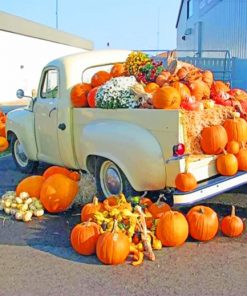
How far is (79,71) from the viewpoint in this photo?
6.74 metres

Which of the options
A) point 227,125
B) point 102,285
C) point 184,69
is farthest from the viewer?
point 184,69

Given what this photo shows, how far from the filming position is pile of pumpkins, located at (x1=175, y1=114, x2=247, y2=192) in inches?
196

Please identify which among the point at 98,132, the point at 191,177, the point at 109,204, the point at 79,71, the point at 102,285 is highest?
the point at 79,71

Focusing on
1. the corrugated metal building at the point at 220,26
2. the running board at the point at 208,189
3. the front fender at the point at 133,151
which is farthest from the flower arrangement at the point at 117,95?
the corrugated metal building at the point at 220,26

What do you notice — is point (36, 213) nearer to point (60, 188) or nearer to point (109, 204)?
point (60, 188)

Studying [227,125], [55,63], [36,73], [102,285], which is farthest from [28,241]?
[36,73]

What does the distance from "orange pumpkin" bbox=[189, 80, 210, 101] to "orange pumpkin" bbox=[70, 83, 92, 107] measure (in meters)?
1.51

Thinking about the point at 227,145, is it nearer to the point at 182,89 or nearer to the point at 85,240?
the point at 182,89

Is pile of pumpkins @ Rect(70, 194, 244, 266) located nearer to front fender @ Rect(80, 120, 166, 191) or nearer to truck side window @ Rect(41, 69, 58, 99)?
front fender @ Rect(80, 120, 166, 191)

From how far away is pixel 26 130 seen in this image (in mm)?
7641

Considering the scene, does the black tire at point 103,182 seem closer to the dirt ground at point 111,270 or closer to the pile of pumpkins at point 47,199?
the pile of pumpkins at point 47,199

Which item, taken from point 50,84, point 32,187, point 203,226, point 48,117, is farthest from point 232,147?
point 50,84

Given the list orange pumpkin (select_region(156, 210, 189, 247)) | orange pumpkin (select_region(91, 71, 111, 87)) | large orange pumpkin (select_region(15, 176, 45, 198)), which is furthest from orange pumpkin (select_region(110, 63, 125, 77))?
orange pumpkin (select_region(156, 210, 189, 247))

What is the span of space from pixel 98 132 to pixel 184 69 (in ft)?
5.37
